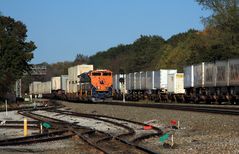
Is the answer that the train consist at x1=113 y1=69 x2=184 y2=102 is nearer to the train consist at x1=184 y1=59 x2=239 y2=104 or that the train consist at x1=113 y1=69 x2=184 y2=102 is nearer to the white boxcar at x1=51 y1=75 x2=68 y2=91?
the train consist at x1=184 y1=59 x2=239 y2=104

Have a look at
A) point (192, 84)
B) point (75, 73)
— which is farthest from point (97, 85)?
point (75, 73)

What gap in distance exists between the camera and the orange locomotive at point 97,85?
50806 mm

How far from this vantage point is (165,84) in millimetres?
55531

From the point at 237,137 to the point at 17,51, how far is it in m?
55.9

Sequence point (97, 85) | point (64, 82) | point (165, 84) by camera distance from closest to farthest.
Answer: point (97, 85)
point (165, 84)
point (64, 82)

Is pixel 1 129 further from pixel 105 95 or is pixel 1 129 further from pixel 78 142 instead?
pixel 105 95

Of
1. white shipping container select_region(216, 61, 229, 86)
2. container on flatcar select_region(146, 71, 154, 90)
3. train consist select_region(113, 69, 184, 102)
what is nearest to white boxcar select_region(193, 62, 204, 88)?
white shipping container select_region(216, 61, 229, 86)

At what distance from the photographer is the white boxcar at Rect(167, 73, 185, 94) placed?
53.1 meters

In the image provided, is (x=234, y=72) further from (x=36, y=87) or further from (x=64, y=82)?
(x=36, y=87)

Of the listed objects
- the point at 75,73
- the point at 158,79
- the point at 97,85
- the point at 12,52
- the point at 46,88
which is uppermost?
the point at 12,52

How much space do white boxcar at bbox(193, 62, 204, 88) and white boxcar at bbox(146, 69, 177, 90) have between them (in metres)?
8.16

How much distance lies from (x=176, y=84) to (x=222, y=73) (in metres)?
12.5

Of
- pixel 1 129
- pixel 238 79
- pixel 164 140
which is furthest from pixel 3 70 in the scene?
pixel 164 140

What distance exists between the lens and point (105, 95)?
52.0 metres
